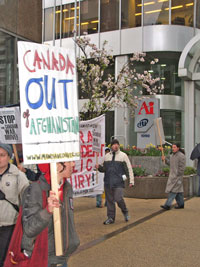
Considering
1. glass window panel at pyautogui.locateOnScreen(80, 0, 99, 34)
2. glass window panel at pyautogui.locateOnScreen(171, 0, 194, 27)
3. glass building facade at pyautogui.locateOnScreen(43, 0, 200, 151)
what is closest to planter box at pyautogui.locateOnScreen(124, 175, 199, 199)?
glass building facade at pyautogui.locateOnScreen(43, 0, 200, 151)

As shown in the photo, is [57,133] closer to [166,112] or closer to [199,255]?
[199,255]

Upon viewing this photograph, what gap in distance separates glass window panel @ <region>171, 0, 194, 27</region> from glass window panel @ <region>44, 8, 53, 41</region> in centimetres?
868

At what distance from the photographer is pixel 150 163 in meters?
13.9

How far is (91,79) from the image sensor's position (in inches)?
644

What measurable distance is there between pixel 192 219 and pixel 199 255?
3.04 meters

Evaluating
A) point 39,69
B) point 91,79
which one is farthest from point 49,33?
point 39,69

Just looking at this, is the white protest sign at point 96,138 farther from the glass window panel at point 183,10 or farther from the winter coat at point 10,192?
the glass window panel at point 183,10

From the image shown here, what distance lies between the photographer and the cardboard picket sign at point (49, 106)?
3.27 m

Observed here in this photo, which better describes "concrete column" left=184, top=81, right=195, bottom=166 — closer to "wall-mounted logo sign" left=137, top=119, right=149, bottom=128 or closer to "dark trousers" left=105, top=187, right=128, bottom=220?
"wall-mounted logo sign" left=137, top=119, right=149, bottom=128

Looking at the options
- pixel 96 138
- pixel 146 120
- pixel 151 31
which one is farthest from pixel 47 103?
pixel 151 31

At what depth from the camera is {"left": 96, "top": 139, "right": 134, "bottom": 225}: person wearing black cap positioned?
8500mm

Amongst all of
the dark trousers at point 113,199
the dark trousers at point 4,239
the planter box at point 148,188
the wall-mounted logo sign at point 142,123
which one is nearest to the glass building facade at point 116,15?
the wall-mounted logo sign at point 142,123

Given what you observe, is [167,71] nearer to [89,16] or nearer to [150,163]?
[89,16]

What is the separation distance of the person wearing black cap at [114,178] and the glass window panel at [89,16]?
19004 millimetres
